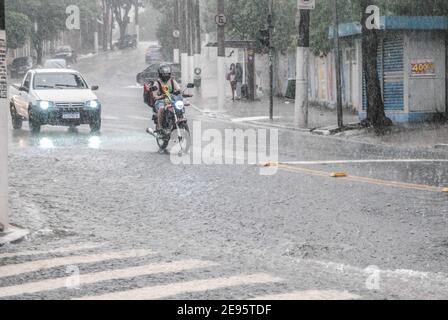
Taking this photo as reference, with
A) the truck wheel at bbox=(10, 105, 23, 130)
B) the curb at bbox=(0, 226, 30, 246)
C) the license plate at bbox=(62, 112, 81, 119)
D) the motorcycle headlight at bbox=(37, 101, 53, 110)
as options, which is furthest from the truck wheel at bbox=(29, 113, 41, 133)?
the curb at bbox=(0, 226, 30, 246)

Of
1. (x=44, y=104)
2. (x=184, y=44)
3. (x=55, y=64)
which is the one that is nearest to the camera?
(x=44, y=104)

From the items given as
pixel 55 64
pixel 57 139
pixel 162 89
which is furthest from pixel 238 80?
pixel 162 89

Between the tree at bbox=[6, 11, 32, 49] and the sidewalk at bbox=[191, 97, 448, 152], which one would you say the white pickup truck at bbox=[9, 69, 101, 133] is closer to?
the sidewalk at bbox=[191, 97, 448, 152]

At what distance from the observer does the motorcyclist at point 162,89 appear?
698 inches

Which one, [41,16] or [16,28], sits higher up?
[41,16]

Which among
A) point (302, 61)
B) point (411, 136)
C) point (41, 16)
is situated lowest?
point (411, 136)

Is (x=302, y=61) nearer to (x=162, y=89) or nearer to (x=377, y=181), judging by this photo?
(x=162, y=89)

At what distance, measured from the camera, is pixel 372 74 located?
78.3ft

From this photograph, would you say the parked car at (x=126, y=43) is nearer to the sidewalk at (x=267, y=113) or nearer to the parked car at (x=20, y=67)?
the parked car at (x=20, y=67)

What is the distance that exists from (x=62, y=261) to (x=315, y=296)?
Answer: 2772 millimetres

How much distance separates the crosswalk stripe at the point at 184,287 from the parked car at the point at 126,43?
92915 mm

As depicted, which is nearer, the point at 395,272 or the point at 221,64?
the point at 395,272

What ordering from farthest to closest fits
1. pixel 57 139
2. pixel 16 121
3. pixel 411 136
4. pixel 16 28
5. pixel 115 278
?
pixel 16 28 < pixel 16 121 < pixel 411 136 < pixel 57 139 < pixel 115 278

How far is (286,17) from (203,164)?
95.2 feet
